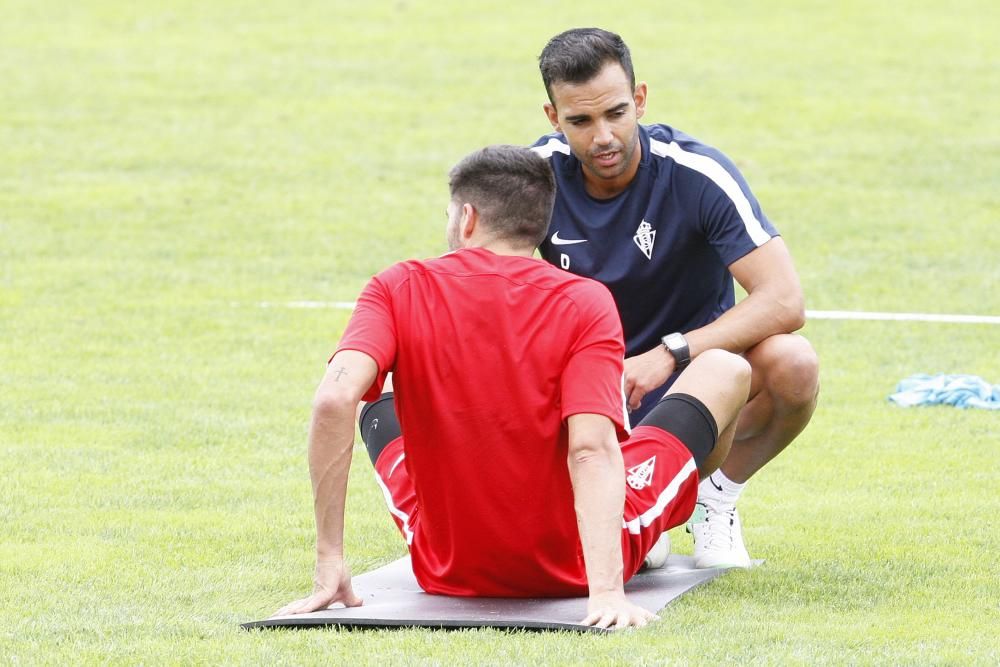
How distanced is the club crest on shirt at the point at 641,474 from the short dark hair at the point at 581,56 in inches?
52.0

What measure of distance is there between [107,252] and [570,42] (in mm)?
8083

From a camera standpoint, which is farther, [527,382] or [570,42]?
[570,42]

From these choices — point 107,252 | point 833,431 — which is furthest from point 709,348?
point 107,252

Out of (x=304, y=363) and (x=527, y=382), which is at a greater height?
(x=527, y=382)

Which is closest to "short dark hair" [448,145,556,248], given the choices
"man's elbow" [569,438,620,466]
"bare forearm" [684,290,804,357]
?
"man's elbow" [569,438,620,466]

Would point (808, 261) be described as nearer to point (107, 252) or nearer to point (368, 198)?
point (368, 198)

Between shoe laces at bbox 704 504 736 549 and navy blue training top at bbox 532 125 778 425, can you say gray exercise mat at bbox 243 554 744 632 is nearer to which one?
shoe laces at bbox 704 504 736 549

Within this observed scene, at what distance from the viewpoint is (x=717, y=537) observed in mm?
5336

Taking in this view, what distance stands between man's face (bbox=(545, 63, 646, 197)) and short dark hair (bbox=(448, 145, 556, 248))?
38.4 inches

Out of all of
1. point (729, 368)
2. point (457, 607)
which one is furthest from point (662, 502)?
point (457, 607)

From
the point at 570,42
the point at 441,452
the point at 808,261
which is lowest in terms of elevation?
the point at 808,261

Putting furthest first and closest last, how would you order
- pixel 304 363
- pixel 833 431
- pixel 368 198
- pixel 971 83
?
pixel 971 83
pixel 368 198
pixel 304 363
pixel 833 431

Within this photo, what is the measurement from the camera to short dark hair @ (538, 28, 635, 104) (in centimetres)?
532

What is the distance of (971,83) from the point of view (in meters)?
18.8
